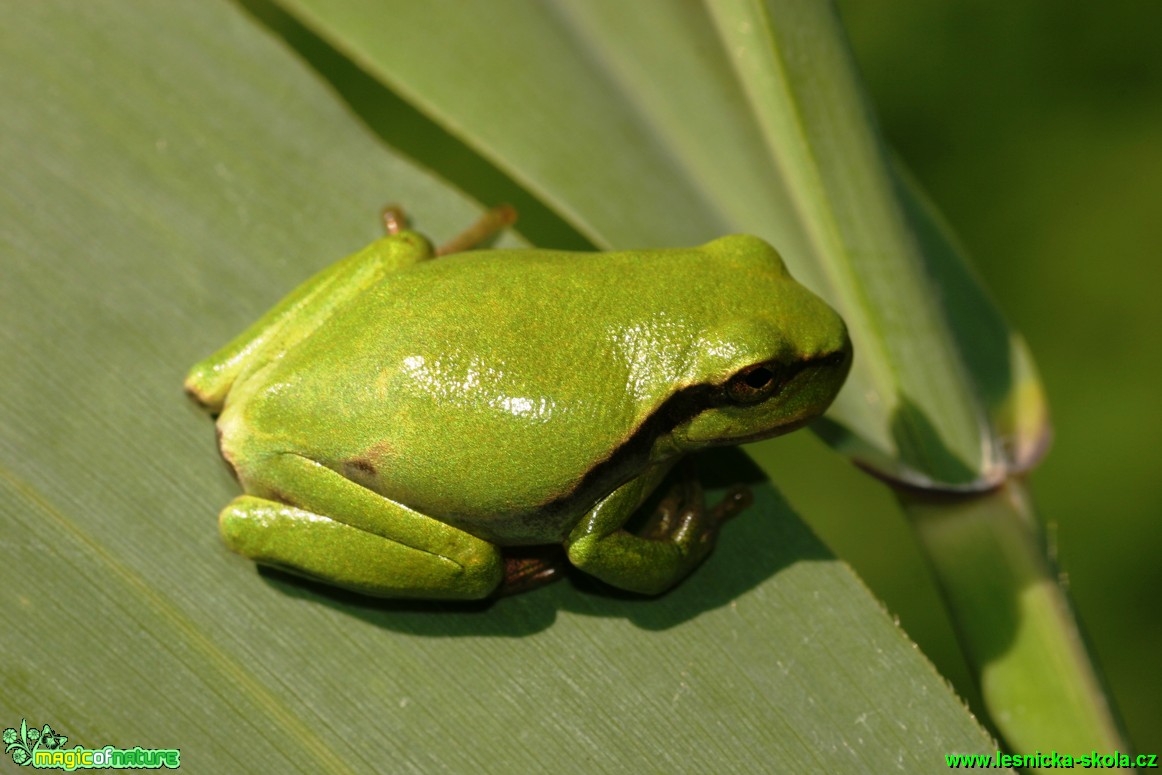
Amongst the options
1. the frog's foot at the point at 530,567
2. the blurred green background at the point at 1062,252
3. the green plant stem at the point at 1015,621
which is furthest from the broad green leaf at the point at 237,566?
the blurred green background at the point at 1062,252

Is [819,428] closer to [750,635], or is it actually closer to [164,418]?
[750,635]

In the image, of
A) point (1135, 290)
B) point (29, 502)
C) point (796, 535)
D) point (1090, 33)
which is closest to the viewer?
point (29, 502)

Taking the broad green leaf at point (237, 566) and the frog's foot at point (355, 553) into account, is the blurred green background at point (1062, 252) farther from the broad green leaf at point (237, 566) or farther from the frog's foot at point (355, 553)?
the frog's foot at point (355, 553)

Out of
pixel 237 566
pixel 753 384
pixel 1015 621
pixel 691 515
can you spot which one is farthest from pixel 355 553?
pixel 1015 621

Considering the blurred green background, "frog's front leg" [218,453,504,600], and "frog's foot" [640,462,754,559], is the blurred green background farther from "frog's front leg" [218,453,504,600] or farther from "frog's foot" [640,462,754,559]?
"frog's front leg" [218,453,504,600]

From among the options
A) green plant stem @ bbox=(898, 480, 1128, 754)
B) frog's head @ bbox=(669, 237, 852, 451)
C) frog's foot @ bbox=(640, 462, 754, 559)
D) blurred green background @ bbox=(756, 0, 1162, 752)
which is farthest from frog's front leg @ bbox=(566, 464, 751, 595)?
blurred green background @ bbox=(756, 0, 1162, 752)

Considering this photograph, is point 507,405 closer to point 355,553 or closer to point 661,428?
point 661,428

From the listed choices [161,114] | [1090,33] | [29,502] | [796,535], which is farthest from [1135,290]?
[29,502]
